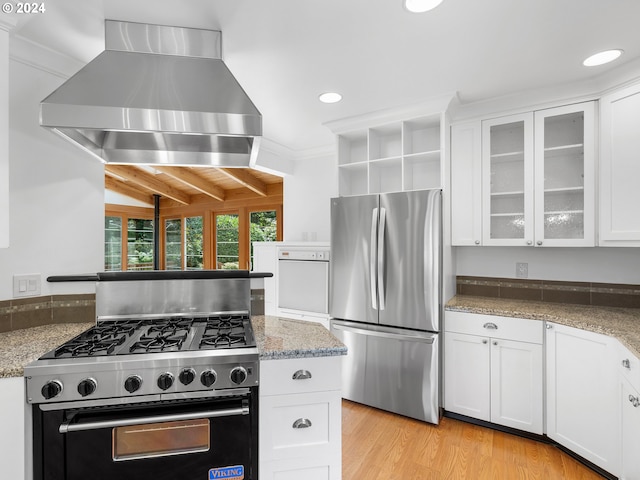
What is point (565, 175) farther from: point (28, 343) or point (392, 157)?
point (28, 343)

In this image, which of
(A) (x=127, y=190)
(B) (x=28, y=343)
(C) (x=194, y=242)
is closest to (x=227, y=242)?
(C) (x=194, y=242)

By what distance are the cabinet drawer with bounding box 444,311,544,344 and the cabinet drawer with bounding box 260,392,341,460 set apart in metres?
1.47

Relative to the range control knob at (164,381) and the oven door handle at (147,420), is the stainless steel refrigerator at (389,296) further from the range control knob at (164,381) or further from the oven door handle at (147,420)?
the range control knob at (164,381)

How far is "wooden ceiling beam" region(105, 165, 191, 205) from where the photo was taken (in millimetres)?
5805

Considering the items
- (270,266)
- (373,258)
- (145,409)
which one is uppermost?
(373,258)

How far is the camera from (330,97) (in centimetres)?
A: 267

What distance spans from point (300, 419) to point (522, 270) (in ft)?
7.76

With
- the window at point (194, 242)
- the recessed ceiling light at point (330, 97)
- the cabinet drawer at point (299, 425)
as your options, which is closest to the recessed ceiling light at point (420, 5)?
the recessed ceiling light at point (330, 97)

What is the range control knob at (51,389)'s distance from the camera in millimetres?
1265

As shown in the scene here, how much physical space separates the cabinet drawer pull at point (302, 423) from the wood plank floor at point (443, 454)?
0.85 m

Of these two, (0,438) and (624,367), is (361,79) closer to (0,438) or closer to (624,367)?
(624,367)

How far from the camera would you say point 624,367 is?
1776 millimetres

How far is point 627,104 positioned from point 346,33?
75.2 inches

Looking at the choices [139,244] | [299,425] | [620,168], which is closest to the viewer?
[299,425]
